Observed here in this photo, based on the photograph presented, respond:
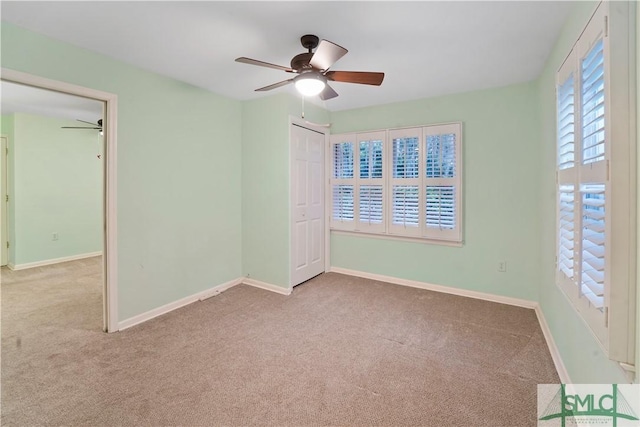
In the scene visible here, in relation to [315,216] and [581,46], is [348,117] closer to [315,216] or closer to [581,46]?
[315,216]

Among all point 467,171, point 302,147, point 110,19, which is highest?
point 110,19

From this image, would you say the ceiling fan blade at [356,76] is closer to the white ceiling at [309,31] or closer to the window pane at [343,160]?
the white ceiling at [309,31]

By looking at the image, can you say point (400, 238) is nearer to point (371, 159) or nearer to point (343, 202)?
point (343, 202)

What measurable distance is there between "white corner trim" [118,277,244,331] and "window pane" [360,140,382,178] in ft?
7.71

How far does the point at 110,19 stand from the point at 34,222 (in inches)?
175

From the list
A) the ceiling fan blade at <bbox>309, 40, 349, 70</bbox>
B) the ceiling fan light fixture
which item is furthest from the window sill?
the ceiling fan blade at <bbox>309, 40, 349, 70</bbox>

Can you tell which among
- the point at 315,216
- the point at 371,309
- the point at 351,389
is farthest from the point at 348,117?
the point at 351,389

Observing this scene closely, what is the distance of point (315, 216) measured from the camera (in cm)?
425

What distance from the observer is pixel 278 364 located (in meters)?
2.19

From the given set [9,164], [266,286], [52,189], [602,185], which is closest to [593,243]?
[602,185]

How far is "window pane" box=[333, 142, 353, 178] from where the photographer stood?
4312 millimetres

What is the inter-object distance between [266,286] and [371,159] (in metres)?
2.28

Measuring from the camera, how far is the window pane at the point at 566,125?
1767 mm

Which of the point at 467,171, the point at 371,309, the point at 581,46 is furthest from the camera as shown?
the point at 467,171
